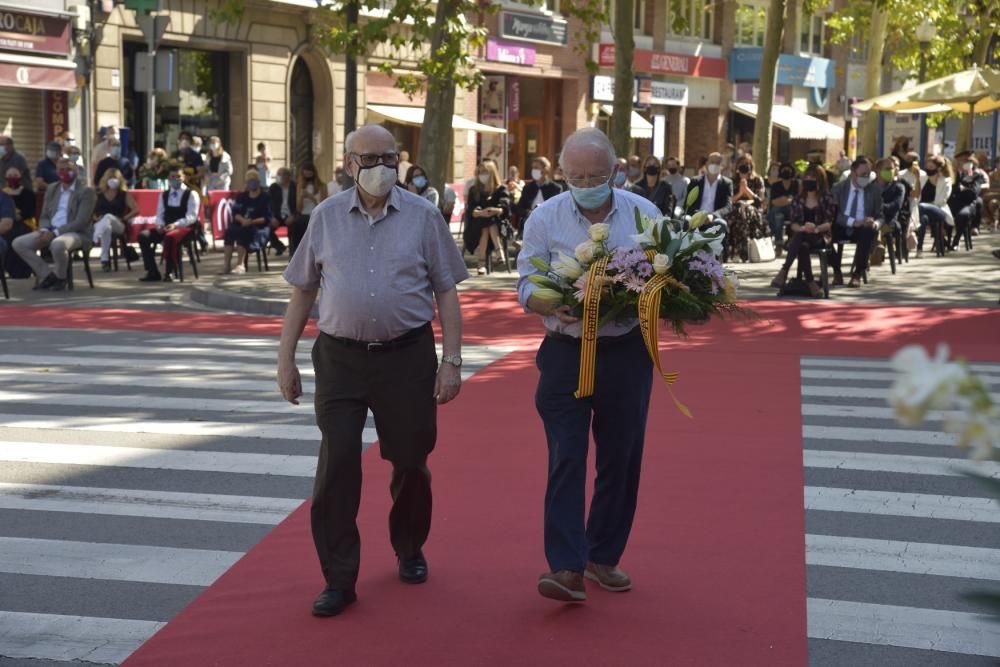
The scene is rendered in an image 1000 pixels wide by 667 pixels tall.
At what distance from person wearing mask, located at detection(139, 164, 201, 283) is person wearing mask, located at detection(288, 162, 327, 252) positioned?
1.84 metres

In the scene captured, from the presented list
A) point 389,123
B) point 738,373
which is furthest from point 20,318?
point 389,123

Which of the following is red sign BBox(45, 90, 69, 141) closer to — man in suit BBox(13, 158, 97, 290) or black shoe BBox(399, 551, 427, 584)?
man in suit BBox(13, 158, 97, 290)

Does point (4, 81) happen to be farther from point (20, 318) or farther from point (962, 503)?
point (962, 503)

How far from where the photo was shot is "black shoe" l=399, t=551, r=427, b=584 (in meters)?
6.10

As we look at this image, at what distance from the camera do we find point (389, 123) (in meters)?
40.9

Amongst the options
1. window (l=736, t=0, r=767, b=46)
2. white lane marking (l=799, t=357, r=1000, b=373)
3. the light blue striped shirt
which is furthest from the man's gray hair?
window (l=736, t=0, r=767, b=46)

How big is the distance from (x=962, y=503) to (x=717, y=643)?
291 cm

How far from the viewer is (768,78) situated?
114 ft

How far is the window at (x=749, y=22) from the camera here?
57344 millimetres

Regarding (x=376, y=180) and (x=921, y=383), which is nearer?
(x=921, y=383)

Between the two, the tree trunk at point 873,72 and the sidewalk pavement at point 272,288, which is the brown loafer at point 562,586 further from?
the tree trunk at point 873,72

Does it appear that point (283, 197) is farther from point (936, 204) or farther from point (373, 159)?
point (373, 159)

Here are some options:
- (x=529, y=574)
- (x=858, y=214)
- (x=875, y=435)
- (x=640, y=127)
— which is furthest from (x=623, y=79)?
(x=640, y=127)

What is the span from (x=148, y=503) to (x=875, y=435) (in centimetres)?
471
